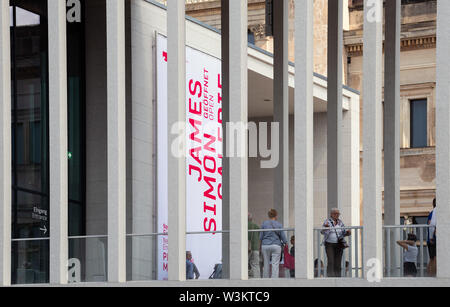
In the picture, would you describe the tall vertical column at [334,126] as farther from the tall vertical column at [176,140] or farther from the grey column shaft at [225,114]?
the tall vertical column at [176,140]

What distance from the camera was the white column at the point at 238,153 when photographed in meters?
23.7

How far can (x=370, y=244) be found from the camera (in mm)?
22531

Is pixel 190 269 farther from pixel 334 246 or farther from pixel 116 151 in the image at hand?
pixel 334 246

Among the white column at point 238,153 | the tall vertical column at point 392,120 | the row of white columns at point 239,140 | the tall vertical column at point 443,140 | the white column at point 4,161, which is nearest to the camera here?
the tall vertical column at point 443,140

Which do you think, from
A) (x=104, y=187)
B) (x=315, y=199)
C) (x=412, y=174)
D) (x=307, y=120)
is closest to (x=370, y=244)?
(x=307, y=120)

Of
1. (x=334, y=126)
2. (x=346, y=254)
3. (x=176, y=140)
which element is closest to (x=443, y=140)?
(x=346, y=254)

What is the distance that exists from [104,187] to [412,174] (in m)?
22.6

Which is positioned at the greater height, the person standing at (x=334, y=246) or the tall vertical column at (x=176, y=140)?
the tall vertical column at (x=176, y=140)

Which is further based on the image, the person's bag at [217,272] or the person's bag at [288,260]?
the person's bag at [217,272]

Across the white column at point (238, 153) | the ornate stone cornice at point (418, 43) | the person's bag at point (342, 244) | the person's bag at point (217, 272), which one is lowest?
the person's bag at point (217, 272)

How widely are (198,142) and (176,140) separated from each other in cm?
852

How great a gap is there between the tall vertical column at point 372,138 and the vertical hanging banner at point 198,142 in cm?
980

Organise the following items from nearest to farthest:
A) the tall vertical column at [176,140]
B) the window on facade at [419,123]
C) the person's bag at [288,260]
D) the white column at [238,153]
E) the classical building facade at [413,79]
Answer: the person's bag at [288,260]
the white column at [238,153]
the tall vertical column at [176,140]
the classical building facade at [413,79]
the window on facade at [419,123]

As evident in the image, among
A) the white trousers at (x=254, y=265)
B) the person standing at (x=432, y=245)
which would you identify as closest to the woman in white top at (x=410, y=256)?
the person standing at (x=432, y=245)
